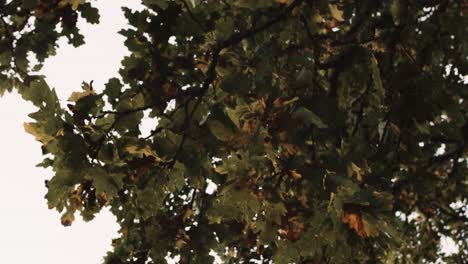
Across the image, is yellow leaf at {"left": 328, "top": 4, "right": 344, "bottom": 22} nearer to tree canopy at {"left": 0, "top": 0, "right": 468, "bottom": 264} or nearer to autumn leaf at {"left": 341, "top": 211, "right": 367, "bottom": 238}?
tree canopy at {"left": 0, "top": 0, "right": 468, "bottom": 264}

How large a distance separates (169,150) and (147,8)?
1.19 metres

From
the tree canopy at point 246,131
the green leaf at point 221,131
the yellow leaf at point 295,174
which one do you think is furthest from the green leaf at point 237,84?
the yellow leaf at point 295,174

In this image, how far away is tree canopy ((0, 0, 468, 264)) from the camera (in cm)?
→ 219

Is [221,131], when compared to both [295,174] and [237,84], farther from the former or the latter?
[295,174]

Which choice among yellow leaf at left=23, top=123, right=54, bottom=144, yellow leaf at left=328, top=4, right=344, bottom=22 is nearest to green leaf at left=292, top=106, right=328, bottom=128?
yellow leaf at left=328, top=4, right=344, bottom=22

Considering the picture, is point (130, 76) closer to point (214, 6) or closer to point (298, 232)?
point (214, 6)

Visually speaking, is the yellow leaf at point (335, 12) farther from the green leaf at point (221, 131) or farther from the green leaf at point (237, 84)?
the green leaf at point (221, 131)

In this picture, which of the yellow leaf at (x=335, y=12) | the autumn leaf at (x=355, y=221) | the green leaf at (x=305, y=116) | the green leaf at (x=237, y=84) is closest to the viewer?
the autumn leaf at (x=355, y=221)

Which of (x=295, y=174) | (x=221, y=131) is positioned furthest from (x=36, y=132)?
(x=295, y=174)

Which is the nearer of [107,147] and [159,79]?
[107,147]

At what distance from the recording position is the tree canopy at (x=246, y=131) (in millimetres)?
2189

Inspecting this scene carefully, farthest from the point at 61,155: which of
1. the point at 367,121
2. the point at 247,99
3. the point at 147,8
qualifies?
the point at 367,121

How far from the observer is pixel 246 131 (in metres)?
2.24

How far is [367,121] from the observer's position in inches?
131
